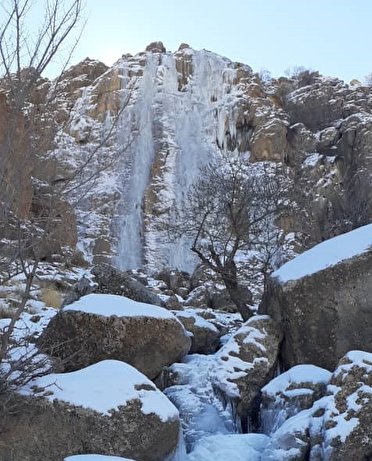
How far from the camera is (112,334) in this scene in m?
7.36

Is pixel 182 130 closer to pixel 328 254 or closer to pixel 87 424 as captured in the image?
pixel 328 254

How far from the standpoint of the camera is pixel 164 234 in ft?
89.7

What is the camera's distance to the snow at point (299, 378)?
662 cm

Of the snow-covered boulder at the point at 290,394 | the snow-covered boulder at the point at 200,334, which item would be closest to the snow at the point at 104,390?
the snow-covered boulder at the point at 290,394

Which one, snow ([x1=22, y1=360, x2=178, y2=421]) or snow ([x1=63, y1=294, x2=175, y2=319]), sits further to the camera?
snow ([x1=63, y1=294, x2=175, y2=319])

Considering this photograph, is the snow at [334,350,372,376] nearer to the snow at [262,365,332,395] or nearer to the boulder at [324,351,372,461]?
the boulder at [324,351,372,461]

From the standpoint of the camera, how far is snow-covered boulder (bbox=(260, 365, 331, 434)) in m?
6.45

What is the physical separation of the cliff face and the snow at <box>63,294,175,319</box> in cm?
1755

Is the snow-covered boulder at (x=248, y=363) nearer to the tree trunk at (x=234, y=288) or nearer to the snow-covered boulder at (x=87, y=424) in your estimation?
the snow-covered boulder at (x=87, y=424)

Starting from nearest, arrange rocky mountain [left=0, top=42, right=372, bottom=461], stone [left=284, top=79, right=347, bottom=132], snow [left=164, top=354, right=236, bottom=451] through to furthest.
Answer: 1. rocky mountain [left=0, top=42, right=372, bottom=461]
2. snow [left=164, top=354, right=236, bottom=451]
3. stone [left=284, top=79, right=347, bottom=132]

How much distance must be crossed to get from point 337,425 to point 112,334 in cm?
288

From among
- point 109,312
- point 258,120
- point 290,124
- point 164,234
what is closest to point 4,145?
point 109,312

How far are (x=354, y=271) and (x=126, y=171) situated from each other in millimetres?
24139

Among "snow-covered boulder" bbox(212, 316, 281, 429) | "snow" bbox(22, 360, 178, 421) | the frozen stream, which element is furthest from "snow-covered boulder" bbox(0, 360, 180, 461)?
"snow-covered boulder" bbox(212, 316, 281, 429)
